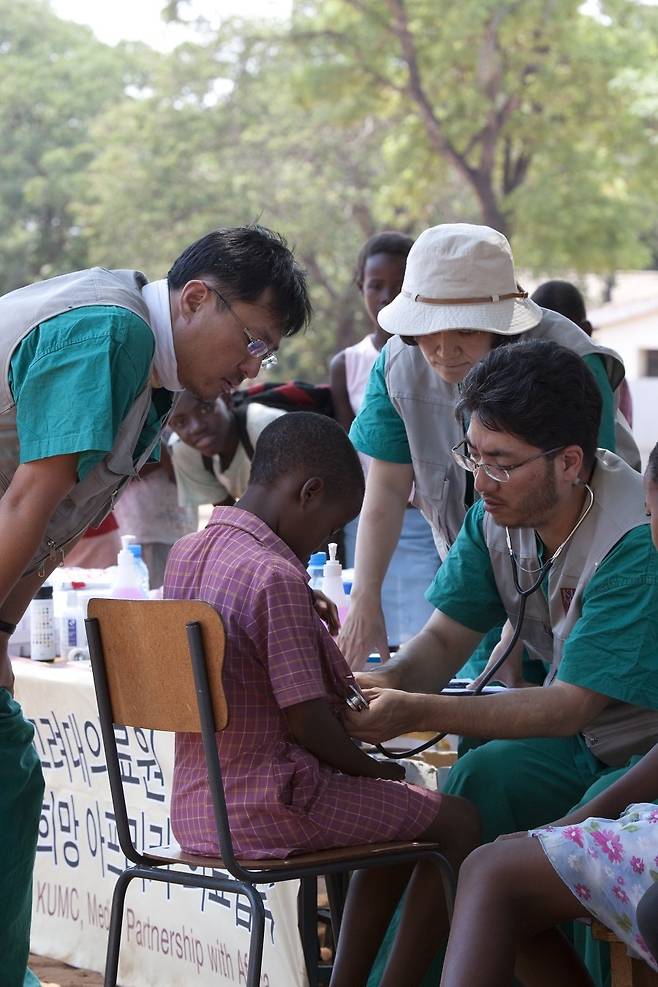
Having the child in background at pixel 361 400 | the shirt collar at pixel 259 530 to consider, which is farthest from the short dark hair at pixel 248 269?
the child in background at pixel 361 400

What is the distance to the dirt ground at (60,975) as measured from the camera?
4.16 metres

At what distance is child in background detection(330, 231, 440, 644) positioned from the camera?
4.80 metres

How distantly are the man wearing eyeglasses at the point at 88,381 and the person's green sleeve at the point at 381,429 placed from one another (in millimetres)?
1120

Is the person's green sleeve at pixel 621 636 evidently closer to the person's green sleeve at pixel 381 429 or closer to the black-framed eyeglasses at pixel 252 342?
the black-framed eyeglasses at pixel 252 342

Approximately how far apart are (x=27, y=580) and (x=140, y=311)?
2.17 feet

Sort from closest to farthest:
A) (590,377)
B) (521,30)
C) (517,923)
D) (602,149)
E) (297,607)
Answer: (517,923)
(297,607)
(590,377)
(521,30)
(602,149)

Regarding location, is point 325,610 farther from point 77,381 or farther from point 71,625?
point 71,625

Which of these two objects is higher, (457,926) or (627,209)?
(457,926)

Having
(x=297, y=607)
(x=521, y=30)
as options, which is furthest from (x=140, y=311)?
(x=521, y=30)

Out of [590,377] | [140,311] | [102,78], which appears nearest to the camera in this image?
[140,311]

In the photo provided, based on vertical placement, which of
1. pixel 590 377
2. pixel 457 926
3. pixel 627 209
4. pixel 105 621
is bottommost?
pixel 627 209

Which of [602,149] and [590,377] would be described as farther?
[602,149]

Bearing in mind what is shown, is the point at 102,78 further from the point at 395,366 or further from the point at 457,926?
the point at 457,926

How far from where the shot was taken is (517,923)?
2395 millimetres
